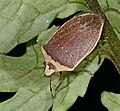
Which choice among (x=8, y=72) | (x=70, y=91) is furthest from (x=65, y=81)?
(x=8, y=72)

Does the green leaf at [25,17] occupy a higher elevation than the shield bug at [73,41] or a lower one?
higher

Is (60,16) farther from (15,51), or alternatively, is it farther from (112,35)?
(15,51)

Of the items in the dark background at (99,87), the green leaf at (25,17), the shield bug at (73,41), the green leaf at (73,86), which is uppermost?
the green leaf at (25,17)

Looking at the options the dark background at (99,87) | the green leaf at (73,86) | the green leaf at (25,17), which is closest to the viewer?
the green leaf at (25,17)

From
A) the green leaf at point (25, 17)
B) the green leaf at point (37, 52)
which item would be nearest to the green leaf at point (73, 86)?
the green leaf at point (37, 52)

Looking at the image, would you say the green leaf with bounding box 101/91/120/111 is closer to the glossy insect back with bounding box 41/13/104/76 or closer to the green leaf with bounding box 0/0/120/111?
the green leaf with bounding box 0/0/120/111

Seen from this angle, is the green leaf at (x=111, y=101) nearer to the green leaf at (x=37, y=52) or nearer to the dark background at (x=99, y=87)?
the green leaf at (x=37, y=52)
